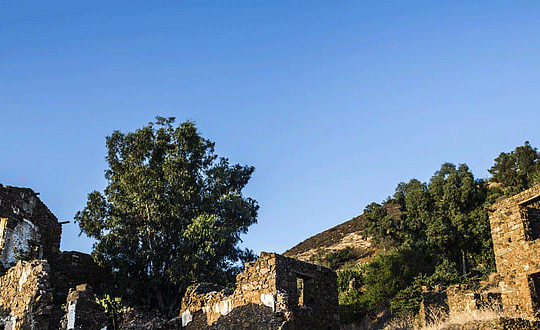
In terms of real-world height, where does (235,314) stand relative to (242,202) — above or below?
below

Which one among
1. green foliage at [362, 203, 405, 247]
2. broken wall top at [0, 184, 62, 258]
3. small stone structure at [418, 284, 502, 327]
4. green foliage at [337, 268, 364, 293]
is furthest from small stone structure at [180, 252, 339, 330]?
green foliage at [362, 203, 405, 247]

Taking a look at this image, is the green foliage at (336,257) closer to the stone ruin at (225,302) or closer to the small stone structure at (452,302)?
the small stone structure at (452,302)

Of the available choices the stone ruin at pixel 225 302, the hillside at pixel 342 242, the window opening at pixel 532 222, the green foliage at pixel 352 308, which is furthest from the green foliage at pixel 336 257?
the stone ruin at pixel 225 302

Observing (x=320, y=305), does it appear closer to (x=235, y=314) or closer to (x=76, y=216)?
(x=235, y=314)

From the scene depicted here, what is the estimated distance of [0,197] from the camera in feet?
75.3

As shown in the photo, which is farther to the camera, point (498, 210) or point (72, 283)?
point (72, 283)

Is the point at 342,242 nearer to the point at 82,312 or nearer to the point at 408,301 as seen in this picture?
the point at 408,301

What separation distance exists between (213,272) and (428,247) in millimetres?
17200

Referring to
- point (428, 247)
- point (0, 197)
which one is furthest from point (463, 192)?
point (0, 197)

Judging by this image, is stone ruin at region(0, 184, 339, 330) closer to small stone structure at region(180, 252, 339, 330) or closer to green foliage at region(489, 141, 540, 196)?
small stone structure at region(180, 252, 339, 330)

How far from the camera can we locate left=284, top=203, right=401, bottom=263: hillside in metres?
46.2

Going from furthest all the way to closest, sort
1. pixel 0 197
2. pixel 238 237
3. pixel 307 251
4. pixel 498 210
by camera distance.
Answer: pixel 307 251 → pixel 238 237 → pixel 0 197 → pixel 498 210

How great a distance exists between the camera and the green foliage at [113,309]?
2033 cm

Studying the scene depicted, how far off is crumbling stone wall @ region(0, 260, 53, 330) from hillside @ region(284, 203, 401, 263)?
30.0 metres
